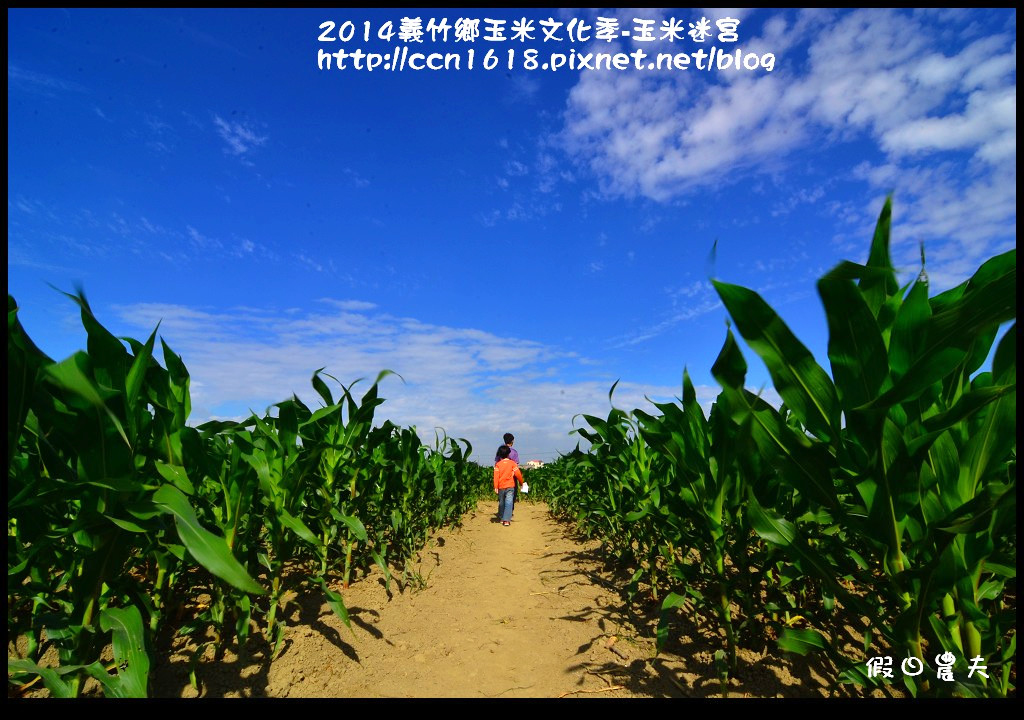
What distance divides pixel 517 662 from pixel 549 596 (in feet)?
4.11

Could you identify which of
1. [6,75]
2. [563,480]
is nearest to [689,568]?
[6,75]

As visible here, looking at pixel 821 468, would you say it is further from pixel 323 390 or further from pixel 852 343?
pixel 323 390

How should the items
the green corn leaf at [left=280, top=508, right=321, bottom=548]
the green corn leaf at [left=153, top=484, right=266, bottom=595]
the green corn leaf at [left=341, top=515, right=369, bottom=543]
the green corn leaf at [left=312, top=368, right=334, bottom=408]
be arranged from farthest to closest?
the green corn leaf at [left=312, top=368, right=334, bottom=408]
the green corn leaf at [left=341, top=515, right=369, bottom=543]
the green corn leaf at [left=280, top=508, right=321, bottom=548]
the green corn leaf at [left=153, top=484, right=266, bottom=595]

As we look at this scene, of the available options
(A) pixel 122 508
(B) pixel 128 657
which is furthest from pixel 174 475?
(B) pixel 128 657

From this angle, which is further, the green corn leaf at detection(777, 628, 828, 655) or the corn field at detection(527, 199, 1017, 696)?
the green corn leaf at detection(777, 628, 828, 655)

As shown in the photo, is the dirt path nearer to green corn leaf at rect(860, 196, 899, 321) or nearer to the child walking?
green corn leaf at rect(860, 196, 899, 321)

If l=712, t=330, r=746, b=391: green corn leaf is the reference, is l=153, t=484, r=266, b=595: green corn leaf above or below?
below

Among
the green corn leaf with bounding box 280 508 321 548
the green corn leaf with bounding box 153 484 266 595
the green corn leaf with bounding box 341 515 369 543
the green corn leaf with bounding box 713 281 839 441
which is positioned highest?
the green corn leaf with bounding box 713 281 839 441

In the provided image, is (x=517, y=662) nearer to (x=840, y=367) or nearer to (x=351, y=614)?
(x=351, y=614)

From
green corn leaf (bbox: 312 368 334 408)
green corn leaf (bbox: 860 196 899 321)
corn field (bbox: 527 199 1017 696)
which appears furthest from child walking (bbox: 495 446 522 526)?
green corn leaf (bbox: 860 196 899 321)

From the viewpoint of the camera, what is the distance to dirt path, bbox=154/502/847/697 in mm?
2242

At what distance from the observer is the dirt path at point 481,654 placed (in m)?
2.24

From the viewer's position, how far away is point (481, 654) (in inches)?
111
